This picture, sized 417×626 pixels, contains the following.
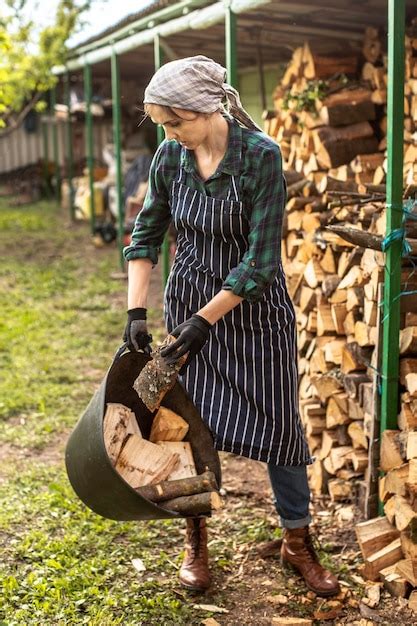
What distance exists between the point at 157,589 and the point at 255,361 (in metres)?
0.96

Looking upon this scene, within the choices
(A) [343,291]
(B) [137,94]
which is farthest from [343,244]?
(B) [137,94]

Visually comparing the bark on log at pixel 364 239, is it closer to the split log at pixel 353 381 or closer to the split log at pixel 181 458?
the split log at pixel 353 381

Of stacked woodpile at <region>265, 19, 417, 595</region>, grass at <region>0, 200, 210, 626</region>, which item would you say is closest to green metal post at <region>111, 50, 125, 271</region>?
grass at <region>0, 200, 210, 626</region>

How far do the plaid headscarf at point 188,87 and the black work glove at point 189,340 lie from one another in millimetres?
681

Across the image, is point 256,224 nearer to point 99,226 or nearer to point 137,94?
point 99,226

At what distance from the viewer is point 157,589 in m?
3.24

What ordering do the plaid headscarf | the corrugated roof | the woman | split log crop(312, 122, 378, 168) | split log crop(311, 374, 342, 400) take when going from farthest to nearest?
the corrugated roof < split log crop(312, 122, 378, 168) < split log crop(311, 374, 342, 400) < the woman < the plaid headscarf

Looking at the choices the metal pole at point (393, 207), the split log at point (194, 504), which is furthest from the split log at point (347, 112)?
the split log at point (194, 504)

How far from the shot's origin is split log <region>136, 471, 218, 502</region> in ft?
9.37

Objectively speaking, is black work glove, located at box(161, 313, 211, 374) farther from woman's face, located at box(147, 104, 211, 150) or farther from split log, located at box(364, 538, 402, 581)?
split log, located at box(364, 538, 402, 581)

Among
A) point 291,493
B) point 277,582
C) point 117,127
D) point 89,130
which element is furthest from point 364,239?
point 89,130

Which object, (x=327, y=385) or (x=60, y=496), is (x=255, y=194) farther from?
(x=60, y=496)

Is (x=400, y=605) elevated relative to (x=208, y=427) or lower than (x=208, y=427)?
lower

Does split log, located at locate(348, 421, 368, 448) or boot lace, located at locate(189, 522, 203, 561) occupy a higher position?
split log, located at locate(348, 421, 368, 448)
